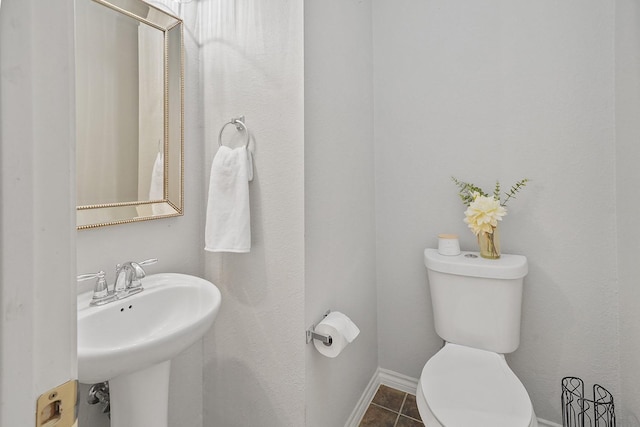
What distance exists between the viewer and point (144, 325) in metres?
0.97

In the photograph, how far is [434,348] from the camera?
1.62m

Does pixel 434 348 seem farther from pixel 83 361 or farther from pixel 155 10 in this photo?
pixel 155 10

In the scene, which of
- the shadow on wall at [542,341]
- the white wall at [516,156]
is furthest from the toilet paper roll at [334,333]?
the shadow on wall at [542,341]

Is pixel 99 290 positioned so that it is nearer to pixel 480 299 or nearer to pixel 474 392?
pixel 474 392

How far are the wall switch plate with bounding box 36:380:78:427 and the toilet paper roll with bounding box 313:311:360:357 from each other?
89cm

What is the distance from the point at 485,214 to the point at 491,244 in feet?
0.49

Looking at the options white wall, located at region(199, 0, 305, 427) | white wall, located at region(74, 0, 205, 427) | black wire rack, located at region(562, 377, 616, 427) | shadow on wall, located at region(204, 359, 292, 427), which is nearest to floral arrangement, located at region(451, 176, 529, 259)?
black wire rack, located at region(562, 377, 616, 427)

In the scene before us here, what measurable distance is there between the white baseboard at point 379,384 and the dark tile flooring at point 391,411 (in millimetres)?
21

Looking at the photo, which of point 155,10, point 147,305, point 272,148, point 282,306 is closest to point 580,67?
point 272,148

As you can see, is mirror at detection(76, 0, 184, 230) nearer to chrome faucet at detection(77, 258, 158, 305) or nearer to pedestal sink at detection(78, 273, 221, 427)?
chrome faucet at detection(77, 258, 158, 305)

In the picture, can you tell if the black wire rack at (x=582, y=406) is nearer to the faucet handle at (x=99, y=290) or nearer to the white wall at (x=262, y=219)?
the white wall at (x=262, y=219)

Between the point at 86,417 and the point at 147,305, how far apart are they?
Answer: 435 millimetres

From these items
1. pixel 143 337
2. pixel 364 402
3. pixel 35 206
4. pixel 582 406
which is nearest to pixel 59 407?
pixel 35 206

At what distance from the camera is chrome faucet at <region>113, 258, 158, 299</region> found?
0.96 meters
